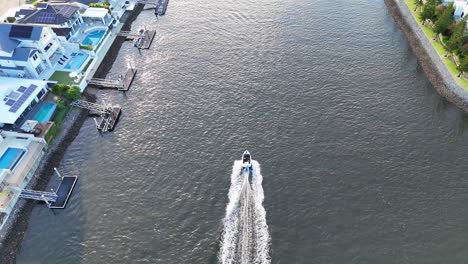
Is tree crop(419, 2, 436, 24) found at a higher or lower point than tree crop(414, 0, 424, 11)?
lower

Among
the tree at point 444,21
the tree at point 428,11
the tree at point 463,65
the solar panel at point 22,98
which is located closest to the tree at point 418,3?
the tree at point 428,11

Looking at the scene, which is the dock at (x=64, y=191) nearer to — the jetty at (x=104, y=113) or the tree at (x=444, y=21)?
the jetty at (x=104, y=113)

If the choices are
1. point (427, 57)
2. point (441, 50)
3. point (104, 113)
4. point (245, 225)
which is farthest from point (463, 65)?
point (104, 113)

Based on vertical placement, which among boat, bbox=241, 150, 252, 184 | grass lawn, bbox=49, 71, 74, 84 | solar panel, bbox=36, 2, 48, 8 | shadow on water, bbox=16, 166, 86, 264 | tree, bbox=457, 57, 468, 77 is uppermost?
solar panel, bbox=36, 2, 48, 8

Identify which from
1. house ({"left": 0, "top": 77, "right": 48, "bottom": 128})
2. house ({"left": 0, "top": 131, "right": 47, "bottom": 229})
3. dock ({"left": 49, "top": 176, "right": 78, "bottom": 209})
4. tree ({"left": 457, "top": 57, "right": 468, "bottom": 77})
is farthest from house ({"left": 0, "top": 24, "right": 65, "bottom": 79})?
tree ({"left": 457, "top": 57, "right": 468, "bottom": 77})

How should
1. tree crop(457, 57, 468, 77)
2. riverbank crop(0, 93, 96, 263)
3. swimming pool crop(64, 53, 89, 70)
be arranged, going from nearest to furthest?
riverbank crop(0, 93, 96, 263) → tree crop(457, 57, 468, 77) → swimming pool crop(64, 53, 89, 70)

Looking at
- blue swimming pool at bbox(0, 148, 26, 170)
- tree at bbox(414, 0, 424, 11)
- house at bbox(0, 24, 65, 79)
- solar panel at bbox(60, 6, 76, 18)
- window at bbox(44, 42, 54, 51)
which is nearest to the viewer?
blue swimming pool at bbox(0, 148, 26, 170)

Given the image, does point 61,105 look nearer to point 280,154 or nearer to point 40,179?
point 40,179

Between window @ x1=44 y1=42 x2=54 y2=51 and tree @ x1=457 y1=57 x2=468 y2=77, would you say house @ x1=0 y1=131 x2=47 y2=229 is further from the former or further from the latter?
tree @ x1=457 y1=57 x2=468 y2=77

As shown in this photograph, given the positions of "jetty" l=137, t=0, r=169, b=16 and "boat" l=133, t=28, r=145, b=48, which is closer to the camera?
"boat" l=133, t=28, r=145, b=48
